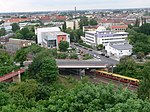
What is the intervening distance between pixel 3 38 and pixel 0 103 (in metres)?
33.7

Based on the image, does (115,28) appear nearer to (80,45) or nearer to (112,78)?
(80,45)

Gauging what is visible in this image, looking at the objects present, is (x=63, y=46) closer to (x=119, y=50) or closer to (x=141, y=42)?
(x=119, y=50)

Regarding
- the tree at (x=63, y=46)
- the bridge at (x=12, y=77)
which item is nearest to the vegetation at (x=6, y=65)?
the bridge at (x=12, y=77)

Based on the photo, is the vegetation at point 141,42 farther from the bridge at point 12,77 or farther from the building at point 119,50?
the bridge at point 12,77

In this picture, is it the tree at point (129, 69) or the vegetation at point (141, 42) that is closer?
the tree at point (129, 69)

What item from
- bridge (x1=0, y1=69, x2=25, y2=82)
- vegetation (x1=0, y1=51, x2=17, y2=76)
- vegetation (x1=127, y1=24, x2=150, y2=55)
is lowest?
bridge (x1=0, y1=69, x2=25, y2=82)

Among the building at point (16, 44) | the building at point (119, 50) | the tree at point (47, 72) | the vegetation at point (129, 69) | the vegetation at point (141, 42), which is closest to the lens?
the tree at point (47, 72)

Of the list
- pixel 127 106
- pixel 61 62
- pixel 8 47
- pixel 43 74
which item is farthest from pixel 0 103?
pixel 8 47

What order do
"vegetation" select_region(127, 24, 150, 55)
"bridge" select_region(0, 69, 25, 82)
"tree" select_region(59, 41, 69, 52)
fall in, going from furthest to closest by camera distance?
"tree" select_region(59, 41, 69, 52), "vegetation" select_region(127, 24, 150, 55), "bridge" select_region(0, 69, 25, 82)

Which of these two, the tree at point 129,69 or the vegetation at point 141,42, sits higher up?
the vegetation at point 141,42

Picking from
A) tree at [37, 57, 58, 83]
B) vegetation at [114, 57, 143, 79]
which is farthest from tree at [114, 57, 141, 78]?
tree at [37, 57, 58, 83]

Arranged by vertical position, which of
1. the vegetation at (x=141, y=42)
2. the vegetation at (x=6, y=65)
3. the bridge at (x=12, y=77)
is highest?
the vegetation at (x=141, y=42)

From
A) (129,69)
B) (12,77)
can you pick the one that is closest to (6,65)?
(12,77)

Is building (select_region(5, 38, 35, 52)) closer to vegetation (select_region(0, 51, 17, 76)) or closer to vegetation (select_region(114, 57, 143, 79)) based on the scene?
vegetation (select_region(0, 51, 17, 76))
